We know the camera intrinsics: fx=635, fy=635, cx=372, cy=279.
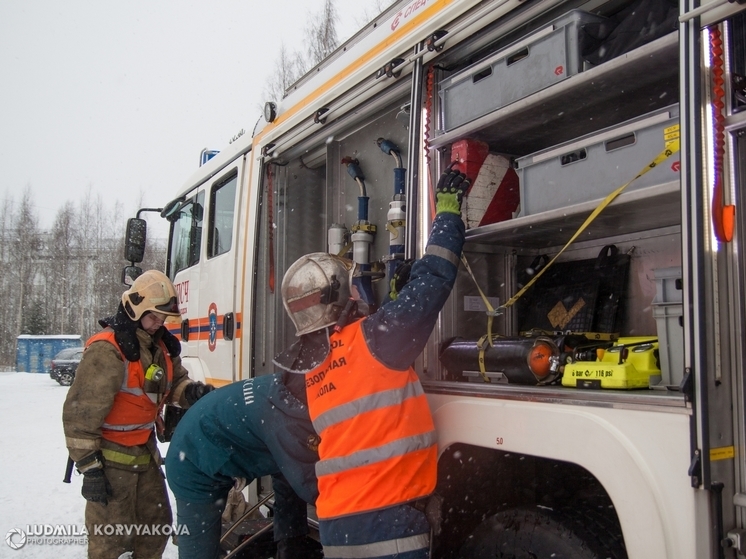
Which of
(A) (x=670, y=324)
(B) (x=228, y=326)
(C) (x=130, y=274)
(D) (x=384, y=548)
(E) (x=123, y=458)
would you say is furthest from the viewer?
(C) (x=130, y=274)

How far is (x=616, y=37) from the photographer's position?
2205 mm

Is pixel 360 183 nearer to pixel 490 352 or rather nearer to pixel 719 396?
pixel 490 352

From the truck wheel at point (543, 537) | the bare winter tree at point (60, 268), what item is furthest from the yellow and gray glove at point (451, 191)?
the bare winter tree at point (60, 268)

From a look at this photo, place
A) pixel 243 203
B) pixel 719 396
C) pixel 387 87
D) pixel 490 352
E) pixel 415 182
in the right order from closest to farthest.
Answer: pixel 719 396 < pixel 490 352 < pixel 415 182 < pixel 387 87 < pixel 243 203

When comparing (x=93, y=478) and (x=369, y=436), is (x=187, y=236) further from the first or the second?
(x=369, y=436)

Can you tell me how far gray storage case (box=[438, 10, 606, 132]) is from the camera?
2.16 metres

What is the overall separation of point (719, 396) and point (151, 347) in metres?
3.17

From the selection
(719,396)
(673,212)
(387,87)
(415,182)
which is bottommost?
(719,396)

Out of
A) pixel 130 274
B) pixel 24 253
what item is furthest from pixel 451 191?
pixel 24 253

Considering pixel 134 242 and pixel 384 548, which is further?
pixel 134 242

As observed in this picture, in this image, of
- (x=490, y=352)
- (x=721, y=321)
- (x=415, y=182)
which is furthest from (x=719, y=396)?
(x=415, y=182)

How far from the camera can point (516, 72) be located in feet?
7.70

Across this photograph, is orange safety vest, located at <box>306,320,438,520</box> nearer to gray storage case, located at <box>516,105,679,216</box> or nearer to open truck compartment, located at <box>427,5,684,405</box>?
open truck compartment, located at <box>427,5,684,405</box>

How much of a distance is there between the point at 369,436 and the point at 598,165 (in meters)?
1.23
